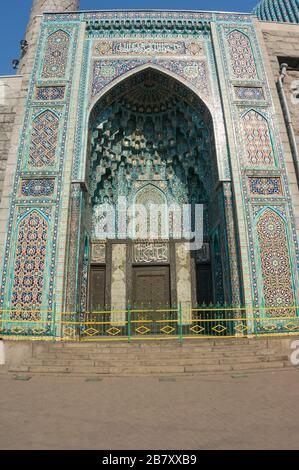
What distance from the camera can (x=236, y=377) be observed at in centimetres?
423

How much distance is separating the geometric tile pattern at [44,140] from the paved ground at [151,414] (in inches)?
195

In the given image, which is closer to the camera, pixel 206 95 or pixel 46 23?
pixel 206 95

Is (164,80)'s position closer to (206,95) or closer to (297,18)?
(206,95)

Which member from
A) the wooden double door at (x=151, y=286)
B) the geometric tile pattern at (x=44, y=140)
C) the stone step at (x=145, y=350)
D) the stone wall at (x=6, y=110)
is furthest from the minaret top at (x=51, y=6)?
the stone step at (x=145, y=350)

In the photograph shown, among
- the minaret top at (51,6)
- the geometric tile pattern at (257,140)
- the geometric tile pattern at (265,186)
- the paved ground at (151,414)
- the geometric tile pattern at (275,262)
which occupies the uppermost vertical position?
the minaret top at (51,6)

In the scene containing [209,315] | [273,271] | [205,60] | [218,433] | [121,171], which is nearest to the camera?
[218,433]

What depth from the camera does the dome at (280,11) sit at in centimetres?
1869

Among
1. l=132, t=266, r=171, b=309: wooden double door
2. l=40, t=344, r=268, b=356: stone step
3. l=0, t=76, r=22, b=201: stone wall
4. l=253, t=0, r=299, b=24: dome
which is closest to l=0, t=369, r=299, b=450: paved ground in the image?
l=40, t=344, r=268, b=356: stone step

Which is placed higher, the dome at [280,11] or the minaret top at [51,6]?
the dome at [280,11]

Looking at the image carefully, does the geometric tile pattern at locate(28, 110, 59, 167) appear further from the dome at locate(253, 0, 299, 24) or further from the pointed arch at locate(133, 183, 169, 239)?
the dome at locate(253, 0, 299, 24)

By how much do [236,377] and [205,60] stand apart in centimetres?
792

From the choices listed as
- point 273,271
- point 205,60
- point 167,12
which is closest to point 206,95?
point 205,60

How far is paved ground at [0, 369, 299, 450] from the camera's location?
2035 millimetres

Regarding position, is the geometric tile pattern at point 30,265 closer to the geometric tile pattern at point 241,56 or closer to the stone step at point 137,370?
the stone step at point 137,370
